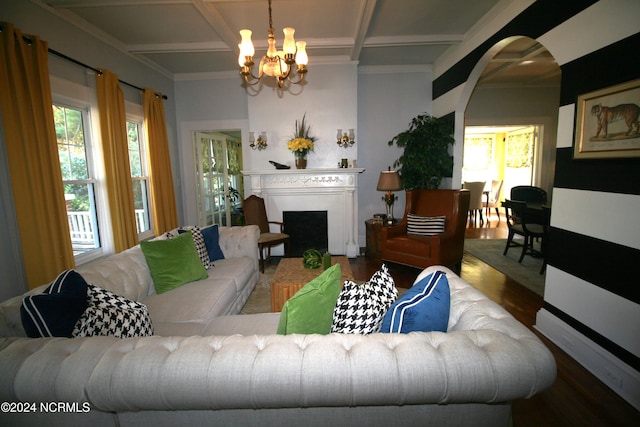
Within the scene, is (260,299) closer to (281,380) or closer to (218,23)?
(281,380)

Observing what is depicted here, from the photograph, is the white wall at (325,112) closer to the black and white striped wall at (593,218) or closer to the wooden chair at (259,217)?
the wooden chair at (259,217)

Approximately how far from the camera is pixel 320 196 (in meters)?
4.40

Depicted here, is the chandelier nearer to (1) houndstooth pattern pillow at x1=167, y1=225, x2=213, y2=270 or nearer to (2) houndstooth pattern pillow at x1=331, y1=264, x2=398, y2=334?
(1) houndstooth pattern pillow at x1=167, y1=225, x2=213, y2=270

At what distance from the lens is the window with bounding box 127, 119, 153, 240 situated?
12.4 feet

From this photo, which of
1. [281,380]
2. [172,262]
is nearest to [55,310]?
[281,380]

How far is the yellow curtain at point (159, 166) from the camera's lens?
380 centimetres

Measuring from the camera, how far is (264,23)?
10.3ft

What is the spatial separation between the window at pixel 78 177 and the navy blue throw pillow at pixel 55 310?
205 centimetres

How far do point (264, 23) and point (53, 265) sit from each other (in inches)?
118

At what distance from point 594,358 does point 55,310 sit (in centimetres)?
287

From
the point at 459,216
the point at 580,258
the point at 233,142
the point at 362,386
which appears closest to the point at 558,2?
the point at 580,258

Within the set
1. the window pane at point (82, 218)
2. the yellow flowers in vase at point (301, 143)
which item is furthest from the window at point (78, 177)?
the yellow flowers in vase at point (301, 143)

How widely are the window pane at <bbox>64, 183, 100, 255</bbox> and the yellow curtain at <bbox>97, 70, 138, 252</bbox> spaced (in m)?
0.17

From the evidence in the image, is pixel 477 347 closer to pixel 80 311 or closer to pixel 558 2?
pixel 80 311
